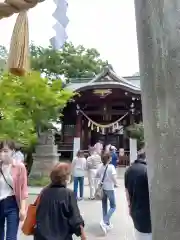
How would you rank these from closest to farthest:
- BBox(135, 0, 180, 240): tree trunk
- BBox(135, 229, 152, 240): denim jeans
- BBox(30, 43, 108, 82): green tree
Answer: BBox(135, 0, 180, 240): tree trunk
BBox(135, 229, 152, 240): denim jeans
BBox(30, 43, 108, 82): green tree

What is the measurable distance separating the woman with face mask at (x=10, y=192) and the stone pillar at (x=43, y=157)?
12080 millimetres

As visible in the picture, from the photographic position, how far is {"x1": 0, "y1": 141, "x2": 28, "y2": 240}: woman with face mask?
3.54 m

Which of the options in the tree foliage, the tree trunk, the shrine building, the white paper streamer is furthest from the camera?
the shrine building

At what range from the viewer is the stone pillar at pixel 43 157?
15.8 m

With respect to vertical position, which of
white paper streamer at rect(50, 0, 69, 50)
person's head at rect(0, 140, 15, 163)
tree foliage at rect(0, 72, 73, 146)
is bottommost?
person's head at rect(0, 140, 15, 163)

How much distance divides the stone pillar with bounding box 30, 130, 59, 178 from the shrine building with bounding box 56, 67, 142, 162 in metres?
4.95

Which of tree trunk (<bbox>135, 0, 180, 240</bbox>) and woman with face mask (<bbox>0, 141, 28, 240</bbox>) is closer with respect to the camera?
tree trunk (<bbox>135, 0, 180, 240</bbox>)

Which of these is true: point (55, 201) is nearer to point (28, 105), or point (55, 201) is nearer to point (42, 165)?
point (42, 165)

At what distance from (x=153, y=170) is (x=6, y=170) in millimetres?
2982

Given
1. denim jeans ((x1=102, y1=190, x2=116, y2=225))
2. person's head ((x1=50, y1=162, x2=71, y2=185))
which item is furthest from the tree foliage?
person's head ((x1=50, y1=162, x2=71, y2=185))

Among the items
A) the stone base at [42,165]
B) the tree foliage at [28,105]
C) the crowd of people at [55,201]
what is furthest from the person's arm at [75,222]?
the stone base at [42,165]

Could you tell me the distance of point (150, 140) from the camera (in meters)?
0.81

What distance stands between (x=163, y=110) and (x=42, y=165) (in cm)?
1567

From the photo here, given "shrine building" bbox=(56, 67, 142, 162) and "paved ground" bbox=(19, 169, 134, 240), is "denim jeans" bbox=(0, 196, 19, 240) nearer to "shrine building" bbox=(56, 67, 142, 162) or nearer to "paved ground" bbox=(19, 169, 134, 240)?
"paved ground" bbox=(19, 169, 134, 240)
